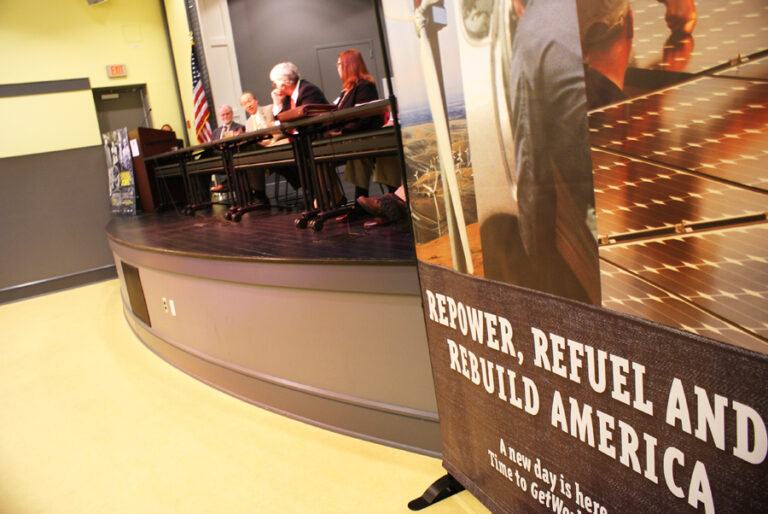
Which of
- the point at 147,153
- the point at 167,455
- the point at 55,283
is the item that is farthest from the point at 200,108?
the point at 167,455

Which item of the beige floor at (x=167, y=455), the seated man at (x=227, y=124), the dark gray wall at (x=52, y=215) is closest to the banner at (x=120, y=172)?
the dark gray wall at (x=52, y=215)

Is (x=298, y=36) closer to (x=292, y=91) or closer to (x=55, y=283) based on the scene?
(x=292, y=91)

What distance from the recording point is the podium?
584 centimetres

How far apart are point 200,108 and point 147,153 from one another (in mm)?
1067

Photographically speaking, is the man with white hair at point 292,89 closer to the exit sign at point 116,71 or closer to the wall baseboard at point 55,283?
the exit sign at point 116,71

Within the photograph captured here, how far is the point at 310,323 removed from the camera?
83.0 inches

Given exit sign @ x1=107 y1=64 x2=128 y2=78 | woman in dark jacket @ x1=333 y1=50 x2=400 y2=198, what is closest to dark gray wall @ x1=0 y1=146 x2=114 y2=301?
exit sign @ x1=107 y1=64 x2=128 y2=78

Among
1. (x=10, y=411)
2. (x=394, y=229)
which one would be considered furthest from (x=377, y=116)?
(x=10, y=411)

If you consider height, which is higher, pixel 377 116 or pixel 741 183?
pixel 377 116

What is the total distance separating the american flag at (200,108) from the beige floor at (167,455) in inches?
155

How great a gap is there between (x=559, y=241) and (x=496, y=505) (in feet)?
2.23

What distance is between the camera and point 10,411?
2.88 meters

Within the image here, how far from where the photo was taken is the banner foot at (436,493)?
1603 mm

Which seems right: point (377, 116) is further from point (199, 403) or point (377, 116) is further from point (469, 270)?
point (469, 270)
